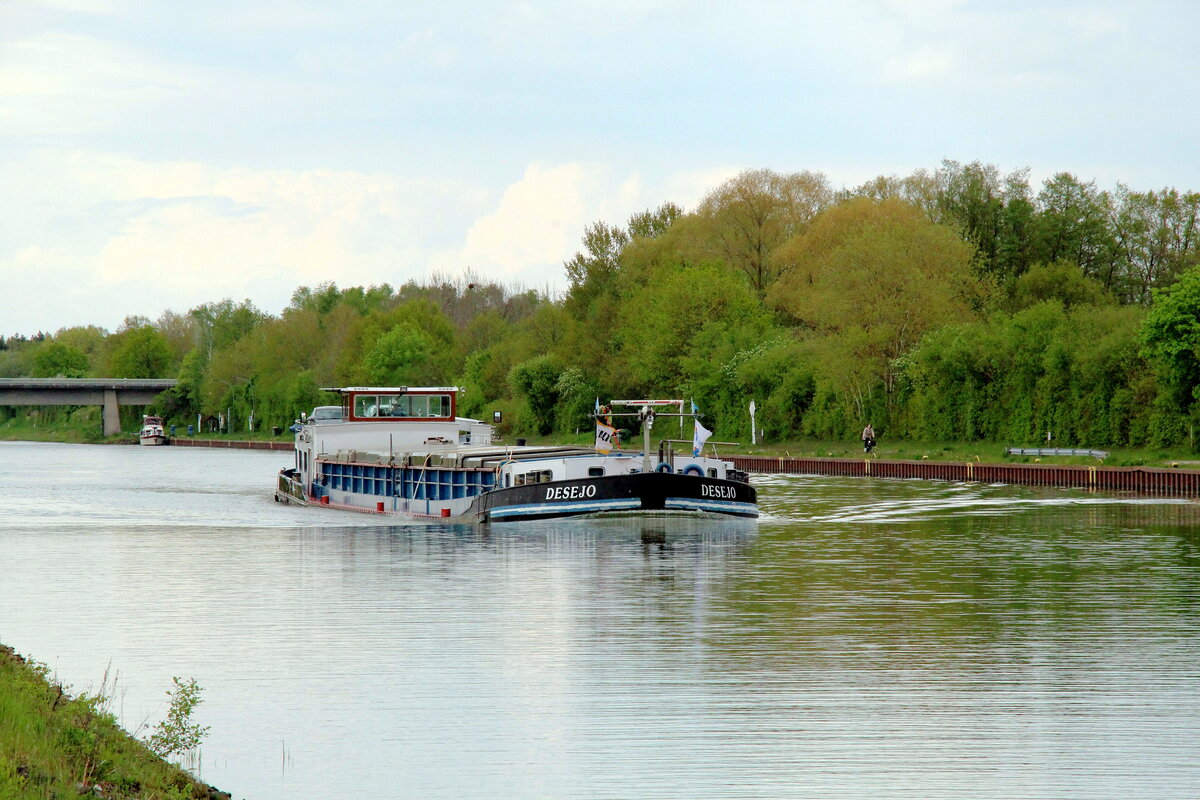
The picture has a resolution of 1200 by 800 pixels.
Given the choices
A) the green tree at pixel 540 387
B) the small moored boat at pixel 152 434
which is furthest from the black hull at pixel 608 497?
the small moored boat at pixel 152 434

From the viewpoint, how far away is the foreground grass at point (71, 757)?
8695mm

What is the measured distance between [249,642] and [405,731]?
5347 mm

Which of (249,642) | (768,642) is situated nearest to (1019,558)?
(768,642)

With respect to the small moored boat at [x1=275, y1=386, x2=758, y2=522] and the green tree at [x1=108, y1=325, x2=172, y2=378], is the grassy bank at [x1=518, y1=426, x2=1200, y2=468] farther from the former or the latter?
the green tree at [x1=108, y1=325, x2=172, y2=378]

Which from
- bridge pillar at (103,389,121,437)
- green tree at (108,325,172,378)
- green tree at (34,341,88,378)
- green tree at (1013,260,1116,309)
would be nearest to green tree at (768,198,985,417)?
green tree at (1013,260,1116,309)

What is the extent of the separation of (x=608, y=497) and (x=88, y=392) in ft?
400

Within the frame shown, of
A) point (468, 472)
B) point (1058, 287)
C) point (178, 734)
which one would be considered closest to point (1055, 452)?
point (1058, 287)

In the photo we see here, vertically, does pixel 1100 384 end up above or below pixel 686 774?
above

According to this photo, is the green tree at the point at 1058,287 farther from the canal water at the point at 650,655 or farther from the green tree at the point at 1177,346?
the canal water at the point at 650,655

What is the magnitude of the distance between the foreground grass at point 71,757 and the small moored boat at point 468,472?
60.8 ft

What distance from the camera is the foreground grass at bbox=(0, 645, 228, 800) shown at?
8.70 metres

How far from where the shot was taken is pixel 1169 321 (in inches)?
1799

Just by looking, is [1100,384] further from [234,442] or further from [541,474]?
[234,442]

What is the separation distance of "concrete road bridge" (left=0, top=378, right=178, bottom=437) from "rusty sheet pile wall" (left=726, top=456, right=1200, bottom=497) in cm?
9288
